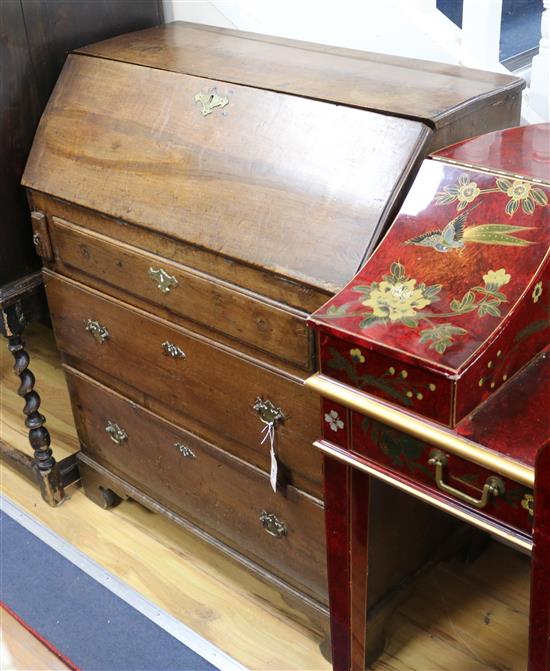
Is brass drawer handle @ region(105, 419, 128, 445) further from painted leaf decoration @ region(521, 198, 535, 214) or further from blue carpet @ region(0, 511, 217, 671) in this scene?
painted leaf decoration @ region(521, 198, 535, 214)

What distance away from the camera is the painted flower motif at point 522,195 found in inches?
54.6

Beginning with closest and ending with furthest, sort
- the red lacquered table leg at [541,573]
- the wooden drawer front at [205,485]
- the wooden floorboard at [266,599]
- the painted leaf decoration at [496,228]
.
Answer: the red lacquered table leg at [541,573], the painted leaf decoration at [496,228], the wooden drawer front at [205,485], the wooden floorboard at [266,599]

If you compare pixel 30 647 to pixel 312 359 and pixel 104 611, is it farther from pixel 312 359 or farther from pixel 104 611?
pixel 312 359

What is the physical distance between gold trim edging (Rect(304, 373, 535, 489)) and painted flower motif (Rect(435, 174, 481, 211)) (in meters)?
0.35

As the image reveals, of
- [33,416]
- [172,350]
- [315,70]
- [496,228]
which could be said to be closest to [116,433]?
[33,416]

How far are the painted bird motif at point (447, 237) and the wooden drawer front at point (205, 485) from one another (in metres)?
0.66

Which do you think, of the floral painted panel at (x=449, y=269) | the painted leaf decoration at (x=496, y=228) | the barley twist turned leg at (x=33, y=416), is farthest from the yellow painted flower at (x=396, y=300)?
the barley twist turned leg at (x=33, y=416)

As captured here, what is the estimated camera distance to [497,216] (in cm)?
140

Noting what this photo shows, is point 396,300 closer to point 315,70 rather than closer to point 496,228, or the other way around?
point 496,228

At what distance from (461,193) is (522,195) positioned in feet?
0.32

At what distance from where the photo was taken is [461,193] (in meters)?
1.44

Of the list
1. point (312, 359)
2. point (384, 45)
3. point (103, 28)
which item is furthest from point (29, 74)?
point (312, 359)

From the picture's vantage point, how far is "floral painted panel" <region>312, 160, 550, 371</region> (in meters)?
1.28

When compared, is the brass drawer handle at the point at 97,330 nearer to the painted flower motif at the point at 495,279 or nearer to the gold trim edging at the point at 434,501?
A: the gold trim edging at the point at 434,501
